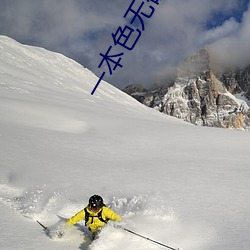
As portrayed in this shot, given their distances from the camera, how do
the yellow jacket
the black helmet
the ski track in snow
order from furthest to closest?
the yellow jacket → the black helmet → the ski track in snow

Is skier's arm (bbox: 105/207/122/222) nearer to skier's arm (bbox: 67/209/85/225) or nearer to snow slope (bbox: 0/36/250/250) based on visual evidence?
snow slope (bbox: 0/36/250/250)

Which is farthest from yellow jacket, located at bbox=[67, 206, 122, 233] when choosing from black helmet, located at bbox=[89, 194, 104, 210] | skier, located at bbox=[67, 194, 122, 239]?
black helmet, located at bbox=[89, 194, 104, 210]

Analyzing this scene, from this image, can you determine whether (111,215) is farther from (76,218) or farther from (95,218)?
(76,218)

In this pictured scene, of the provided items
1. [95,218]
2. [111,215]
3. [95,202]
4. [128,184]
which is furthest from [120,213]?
[128,184]

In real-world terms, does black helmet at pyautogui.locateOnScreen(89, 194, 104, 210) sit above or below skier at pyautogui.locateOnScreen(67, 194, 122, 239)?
above

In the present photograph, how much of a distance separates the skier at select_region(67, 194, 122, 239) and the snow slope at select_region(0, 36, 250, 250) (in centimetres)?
24

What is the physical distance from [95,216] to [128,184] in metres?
2.35

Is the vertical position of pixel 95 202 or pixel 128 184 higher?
pixel 128 184

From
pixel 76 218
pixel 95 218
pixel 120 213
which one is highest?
pixel 120 213

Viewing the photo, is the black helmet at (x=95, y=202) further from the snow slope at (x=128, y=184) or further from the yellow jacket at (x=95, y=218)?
the snow slope at (x=128, y=184)

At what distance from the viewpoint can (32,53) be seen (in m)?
70.9

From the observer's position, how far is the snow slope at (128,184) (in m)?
5.64

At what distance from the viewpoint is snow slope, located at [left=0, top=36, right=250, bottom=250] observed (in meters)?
5.64

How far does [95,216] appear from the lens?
605 cm
